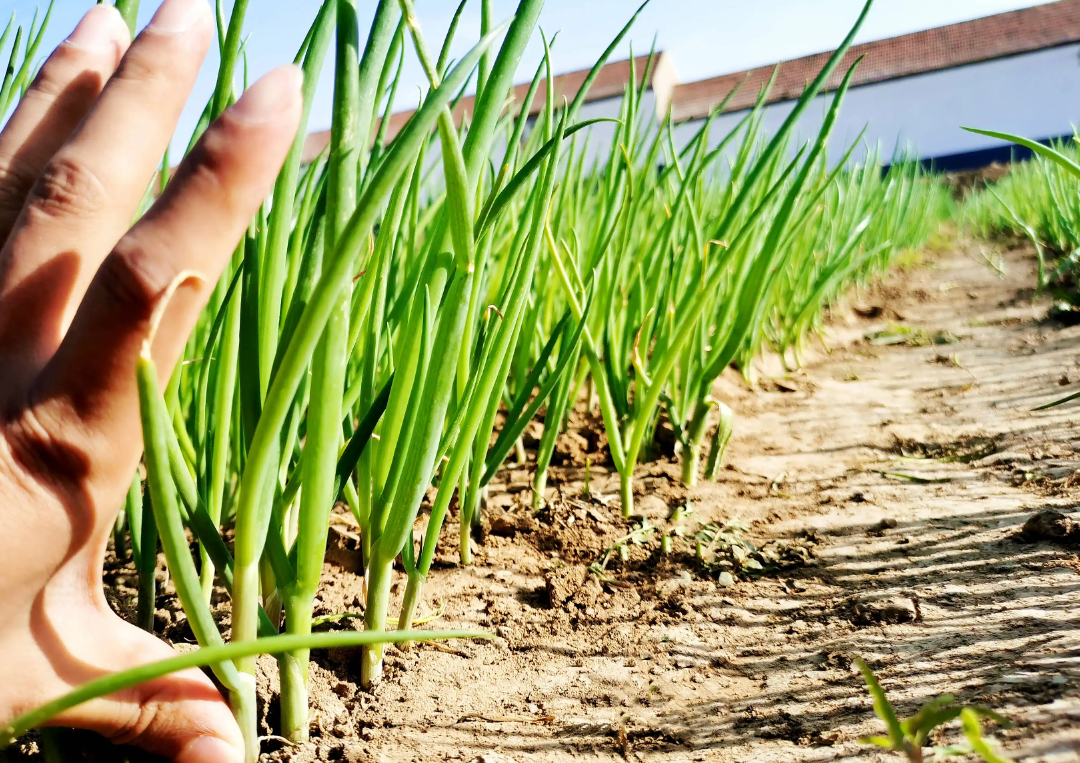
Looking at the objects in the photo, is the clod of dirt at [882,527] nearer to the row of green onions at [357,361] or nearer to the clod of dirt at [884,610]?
the clod of dirt at [884,610]

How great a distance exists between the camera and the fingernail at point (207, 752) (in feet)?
1.42

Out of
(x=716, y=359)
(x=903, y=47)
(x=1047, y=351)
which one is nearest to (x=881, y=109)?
(x=903, y=47)

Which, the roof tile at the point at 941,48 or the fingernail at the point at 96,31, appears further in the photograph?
the roof tile at the point at 941,48

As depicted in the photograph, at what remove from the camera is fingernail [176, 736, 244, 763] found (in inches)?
17.1

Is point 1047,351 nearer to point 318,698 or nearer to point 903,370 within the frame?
point 903,370

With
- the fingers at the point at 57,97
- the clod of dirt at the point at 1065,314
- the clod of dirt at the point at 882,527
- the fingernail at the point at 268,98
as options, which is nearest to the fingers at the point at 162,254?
the fingernail at the point at 268,98

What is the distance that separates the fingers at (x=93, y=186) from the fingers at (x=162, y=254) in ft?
0.23

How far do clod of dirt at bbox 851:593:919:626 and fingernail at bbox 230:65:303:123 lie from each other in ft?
2.08

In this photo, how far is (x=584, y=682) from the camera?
0.62 m

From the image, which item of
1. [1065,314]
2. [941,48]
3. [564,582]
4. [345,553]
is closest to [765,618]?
[564,582]

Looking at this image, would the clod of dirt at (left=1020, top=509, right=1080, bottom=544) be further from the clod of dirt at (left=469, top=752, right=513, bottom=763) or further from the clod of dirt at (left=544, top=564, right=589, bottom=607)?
the clod of dirt at (left=469, top=752, right=513, bottom=763)

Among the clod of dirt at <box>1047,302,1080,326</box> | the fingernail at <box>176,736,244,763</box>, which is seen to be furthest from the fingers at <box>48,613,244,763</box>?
the clod of dirt at <box>1047,302,1080,326</box>

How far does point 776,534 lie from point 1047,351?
1.33 m

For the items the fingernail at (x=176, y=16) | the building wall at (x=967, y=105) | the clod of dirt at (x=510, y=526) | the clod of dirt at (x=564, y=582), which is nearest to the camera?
the fingernail at (x=176, y=16)
